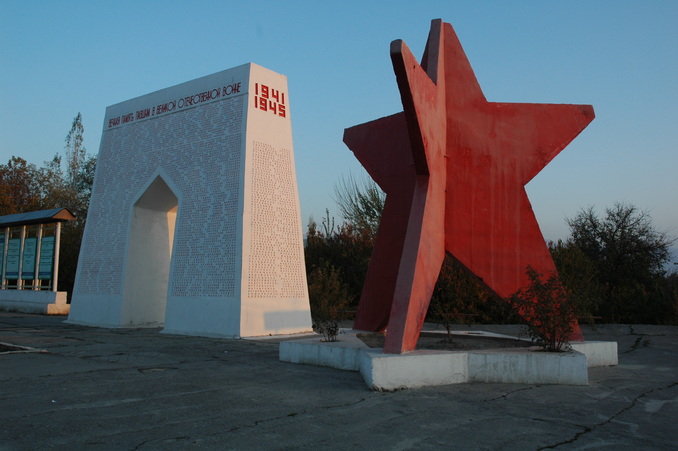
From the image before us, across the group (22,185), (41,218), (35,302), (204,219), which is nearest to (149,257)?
(204,219)

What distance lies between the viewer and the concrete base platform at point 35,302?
68.2 ft

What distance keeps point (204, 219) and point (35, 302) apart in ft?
36.6

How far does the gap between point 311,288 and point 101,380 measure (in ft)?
31.0

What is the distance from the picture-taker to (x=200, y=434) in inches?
177

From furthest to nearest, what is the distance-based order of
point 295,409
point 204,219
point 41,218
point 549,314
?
point 41,218
point 204,219
point 549,314
point 295,409

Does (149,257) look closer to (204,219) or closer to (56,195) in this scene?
(204,219)

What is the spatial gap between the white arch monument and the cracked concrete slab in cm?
444

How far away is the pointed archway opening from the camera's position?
15969mm

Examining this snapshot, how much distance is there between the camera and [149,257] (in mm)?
16516

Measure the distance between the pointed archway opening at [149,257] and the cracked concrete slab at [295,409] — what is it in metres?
6.97

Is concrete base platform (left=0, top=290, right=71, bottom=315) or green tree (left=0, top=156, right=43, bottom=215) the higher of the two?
green tree (left=0, top=156, right=43, bottom=215)

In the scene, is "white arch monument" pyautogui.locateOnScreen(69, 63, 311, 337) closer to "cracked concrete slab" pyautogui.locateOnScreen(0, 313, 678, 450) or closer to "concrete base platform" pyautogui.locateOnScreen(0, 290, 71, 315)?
"concrete base platform" pyautogui.locateOnScreen(0, 290, 71, 315)

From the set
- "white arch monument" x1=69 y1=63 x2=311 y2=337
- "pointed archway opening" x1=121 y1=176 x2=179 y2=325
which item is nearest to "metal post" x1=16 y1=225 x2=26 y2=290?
"white arch monument" x1=69 y1=63 x2=311 y2=337

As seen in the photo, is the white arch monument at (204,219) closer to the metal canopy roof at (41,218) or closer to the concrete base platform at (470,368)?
the metal canopy roof at (41,218)
